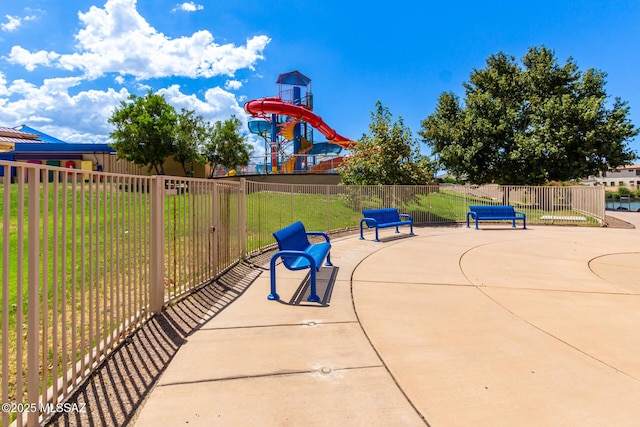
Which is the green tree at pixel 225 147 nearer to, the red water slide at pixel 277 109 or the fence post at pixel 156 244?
the red water slide at pixel 277 109

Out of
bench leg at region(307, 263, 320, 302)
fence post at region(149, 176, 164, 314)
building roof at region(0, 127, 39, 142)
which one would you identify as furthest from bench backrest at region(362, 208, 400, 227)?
Answer: building roof at region(0, 127, 39, 142)

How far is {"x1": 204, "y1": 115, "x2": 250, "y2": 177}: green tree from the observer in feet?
112

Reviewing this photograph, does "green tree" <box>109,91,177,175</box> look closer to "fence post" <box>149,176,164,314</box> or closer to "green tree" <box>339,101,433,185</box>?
"green tree" <box>339,101,433,185</box>

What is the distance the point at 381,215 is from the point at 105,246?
9375 mm

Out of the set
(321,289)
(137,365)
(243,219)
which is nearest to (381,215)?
(243,219)

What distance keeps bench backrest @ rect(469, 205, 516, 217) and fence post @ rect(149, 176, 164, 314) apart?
44.2ft

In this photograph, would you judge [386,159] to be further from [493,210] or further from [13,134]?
[13,134]

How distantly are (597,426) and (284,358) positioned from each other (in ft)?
7.96

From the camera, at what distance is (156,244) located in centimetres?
425

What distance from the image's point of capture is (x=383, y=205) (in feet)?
50.2

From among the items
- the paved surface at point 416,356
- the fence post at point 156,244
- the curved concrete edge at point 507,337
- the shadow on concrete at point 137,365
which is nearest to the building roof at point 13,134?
the fence post at point 156,244

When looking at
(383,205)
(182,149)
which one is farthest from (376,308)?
(182,149)

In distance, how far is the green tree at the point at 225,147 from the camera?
34.0 m

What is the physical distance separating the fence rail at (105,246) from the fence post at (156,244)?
0.01m
